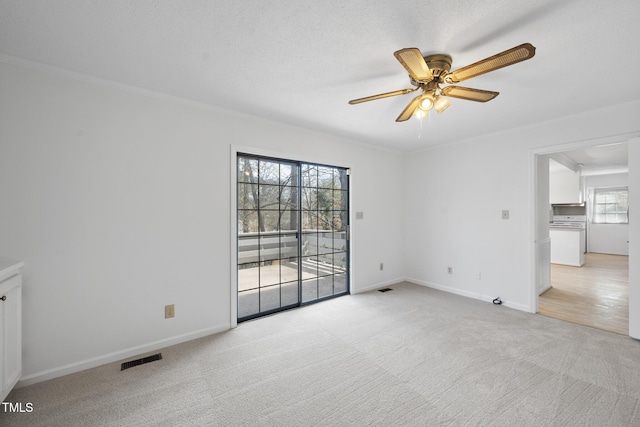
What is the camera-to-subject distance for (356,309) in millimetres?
3523

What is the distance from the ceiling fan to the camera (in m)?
1.49

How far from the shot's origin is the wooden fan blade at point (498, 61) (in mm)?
1383

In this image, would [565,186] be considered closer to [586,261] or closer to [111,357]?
[586,261]

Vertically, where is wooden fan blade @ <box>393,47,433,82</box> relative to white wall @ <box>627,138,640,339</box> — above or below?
above

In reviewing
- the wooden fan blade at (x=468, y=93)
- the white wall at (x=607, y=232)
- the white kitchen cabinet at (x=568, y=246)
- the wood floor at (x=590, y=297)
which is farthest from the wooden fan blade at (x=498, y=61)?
the white wall at (x=607, y=232)

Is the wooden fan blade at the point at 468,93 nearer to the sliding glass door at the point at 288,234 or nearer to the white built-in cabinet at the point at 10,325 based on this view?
the sliding glass door at the point at 288,234

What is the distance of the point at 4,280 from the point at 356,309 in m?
3.23

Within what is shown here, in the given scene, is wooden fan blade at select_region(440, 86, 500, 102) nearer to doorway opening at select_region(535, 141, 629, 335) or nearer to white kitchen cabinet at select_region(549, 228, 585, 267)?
doorway opening at select_region(535, 141, 629, 335)

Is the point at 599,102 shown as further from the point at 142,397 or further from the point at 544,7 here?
the point at 142,397

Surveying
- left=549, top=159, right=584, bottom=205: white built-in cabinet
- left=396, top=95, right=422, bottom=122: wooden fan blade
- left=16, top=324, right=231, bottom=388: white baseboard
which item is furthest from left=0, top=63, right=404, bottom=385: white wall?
left=549, top=159, right=584, bottom=205: white built-in cabinet

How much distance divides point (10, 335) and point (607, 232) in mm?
12273

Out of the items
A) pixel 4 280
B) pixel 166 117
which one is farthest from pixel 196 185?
pixel 4 280

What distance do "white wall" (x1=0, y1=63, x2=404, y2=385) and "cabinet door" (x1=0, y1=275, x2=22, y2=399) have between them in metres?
0.18

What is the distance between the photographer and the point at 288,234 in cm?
355
